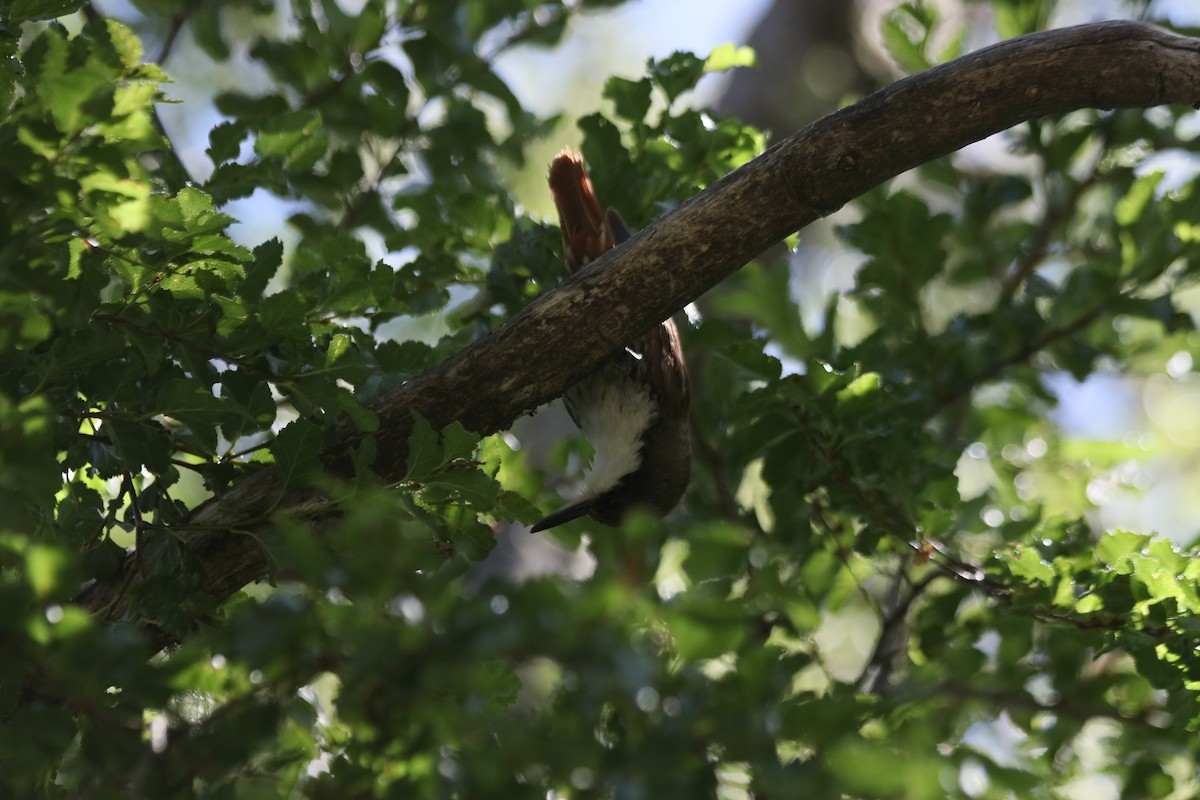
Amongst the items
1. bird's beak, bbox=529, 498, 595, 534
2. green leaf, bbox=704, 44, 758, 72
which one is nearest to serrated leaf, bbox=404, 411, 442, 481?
bird's beak, bbox=529, 498, 595, 534

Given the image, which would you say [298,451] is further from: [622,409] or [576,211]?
[622,409]

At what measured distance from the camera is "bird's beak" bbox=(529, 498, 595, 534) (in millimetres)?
3109

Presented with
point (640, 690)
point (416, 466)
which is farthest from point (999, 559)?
point (640, 690)

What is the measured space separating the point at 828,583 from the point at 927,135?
3.31 ft

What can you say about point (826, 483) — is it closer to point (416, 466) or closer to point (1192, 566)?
point (1192, 566)


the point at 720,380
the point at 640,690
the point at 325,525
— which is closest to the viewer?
the point at 640,690

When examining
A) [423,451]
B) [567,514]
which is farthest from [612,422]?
[423,451]

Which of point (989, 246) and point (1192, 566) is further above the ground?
point (989, 246)

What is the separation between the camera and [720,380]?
302cm

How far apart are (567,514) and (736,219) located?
4.01ft

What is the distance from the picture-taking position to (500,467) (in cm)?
237

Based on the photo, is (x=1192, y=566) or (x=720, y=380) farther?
(x=720, y=380)

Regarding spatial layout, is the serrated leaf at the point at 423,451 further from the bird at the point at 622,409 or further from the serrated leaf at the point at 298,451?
the bird at the point at 622,409

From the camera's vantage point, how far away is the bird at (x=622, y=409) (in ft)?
10.4
